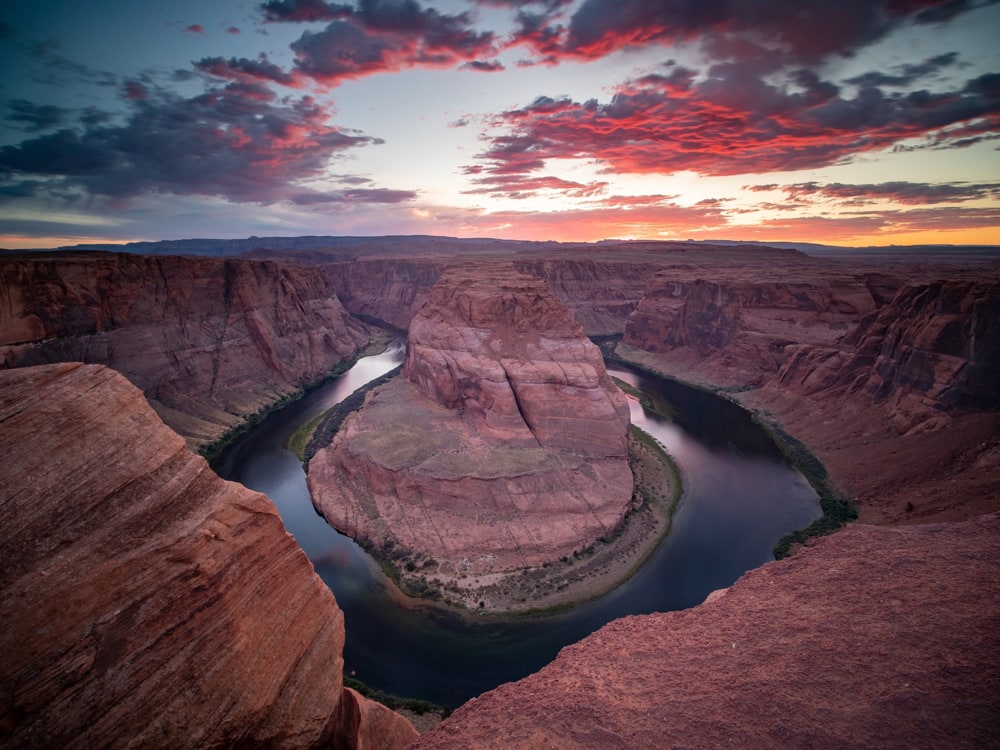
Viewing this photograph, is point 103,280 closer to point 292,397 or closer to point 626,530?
point 292,397

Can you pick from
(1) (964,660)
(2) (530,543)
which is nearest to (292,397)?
(2) (530,543)

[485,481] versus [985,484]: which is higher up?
[985,484]

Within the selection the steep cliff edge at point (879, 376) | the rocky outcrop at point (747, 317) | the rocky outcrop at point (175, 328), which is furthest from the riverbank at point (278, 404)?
the rocky outcrop at point (747, 317)

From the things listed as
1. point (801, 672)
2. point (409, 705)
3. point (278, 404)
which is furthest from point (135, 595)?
point (278, 404)

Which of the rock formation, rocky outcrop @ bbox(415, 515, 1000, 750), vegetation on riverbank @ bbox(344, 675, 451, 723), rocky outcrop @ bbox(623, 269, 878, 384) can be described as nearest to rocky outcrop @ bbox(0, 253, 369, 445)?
the rock formation

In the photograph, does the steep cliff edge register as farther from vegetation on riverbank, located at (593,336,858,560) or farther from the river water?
the river water

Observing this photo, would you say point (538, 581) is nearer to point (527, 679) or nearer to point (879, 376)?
point (527, 679)
